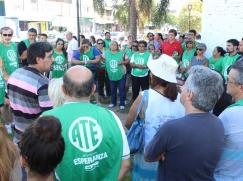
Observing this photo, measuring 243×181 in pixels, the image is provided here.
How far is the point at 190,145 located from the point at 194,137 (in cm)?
6

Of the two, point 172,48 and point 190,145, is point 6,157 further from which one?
point 172,48

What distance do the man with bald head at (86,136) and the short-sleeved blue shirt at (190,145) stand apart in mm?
279

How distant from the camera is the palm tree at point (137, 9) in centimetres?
1359

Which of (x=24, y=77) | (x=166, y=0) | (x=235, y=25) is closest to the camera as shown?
(x=24, y=77)

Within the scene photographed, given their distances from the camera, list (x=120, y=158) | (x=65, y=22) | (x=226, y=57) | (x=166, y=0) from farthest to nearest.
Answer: (x=65, y=22) < (x=166, y=0) < (x=226, y=57) < (x=120, y=158)

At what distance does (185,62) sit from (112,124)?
20.4ft

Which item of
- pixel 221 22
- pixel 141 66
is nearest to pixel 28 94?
pixel 141 66

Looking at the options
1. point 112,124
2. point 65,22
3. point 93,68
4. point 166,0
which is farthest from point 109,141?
point 65,22

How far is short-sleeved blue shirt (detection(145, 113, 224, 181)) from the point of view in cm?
219

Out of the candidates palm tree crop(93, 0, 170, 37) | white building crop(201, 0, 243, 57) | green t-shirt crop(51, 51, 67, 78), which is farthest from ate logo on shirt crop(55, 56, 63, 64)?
palm tree crop(93, 0, 170, 37)

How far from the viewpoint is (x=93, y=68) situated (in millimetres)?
9039

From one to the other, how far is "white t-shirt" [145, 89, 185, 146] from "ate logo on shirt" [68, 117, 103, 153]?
80 cm

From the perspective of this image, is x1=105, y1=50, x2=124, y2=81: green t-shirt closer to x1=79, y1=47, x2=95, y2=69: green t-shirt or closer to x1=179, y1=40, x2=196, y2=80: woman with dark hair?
x1=79, y1=47, x2=95, y2=69: green t-shirt

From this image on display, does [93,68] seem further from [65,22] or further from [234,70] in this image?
[65,22]
